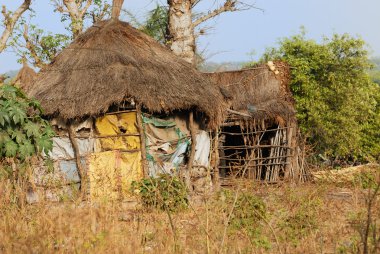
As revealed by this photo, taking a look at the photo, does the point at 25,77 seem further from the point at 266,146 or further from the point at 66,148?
the point at 266,146

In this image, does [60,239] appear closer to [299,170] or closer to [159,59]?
[159,59]

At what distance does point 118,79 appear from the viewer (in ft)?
32.3

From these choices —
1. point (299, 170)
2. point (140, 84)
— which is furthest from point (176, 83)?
point (299, 170)

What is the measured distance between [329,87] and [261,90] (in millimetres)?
3410

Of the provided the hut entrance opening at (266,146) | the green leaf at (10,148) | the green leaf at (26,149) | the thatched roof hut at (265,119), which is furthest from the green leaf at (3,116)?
the hut entrance opening at (266,146)

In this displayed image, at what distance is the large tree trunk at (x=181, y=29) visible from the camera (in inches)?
509

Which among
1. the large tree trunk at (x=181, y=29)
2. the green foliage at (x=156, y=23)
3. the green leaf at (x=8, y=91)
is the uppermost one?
the green foliage at (x=156, y=23)

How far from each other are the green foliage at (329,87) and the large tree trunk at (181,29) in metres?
3.42

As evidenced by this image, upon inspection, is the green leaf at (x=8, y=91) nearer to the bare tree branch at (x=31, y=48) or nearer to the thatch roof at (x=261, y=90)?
the thatch roof at (x=261, y=90)

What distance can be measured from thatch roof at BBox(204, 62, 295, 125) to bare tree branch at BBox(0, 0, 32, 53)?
19.1 feet

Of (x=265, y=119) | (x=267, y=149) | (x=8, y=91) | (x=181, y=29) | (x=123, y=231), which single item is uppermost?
(x=181, y=29)

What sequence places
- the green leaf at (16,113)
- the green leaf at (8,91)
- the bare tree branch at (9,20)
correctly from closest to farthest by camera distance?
the green leaf at (16,113) < the green leaf at (8,91) < the bare tree branch at (9,20)

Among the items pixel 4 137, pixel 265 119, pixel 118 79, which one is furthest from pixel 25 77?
pixel 265 119

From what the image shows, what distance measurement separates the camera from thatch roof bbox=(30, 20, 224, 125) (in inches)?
381
